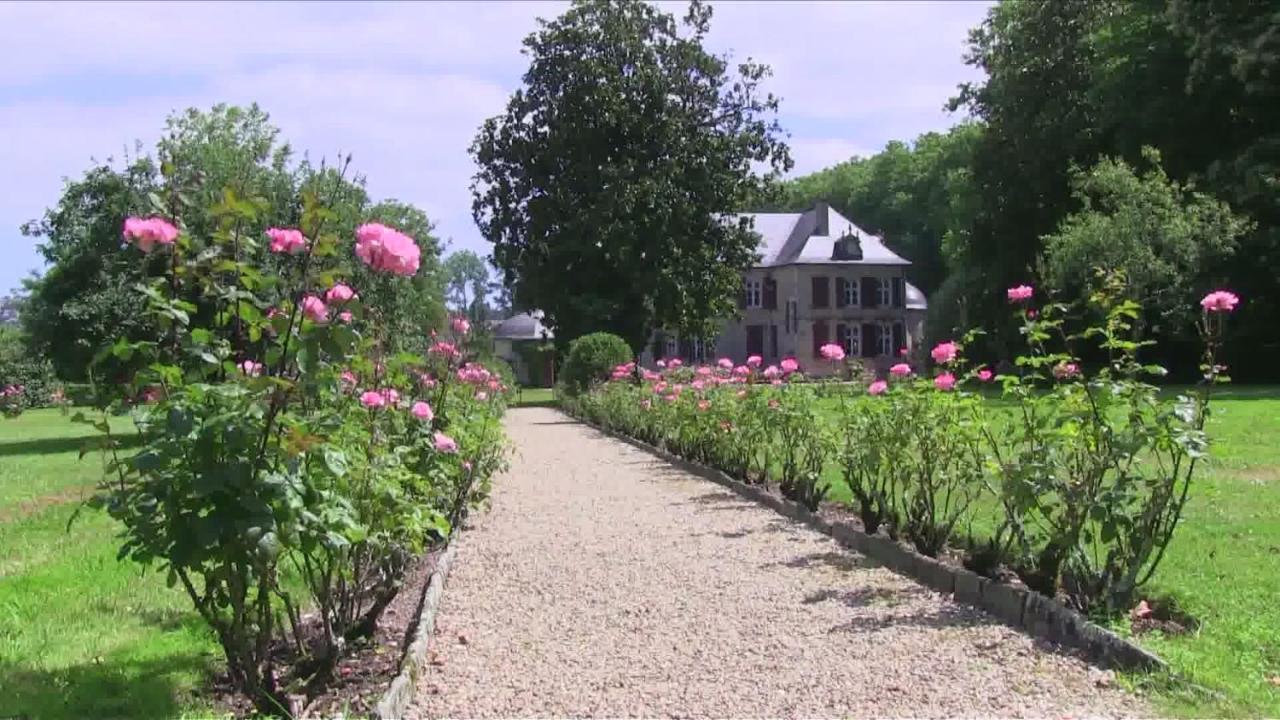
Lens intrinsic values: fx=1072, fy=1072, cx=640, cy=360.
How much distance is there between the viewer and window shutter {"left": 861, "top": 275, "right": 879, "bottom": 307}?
53344 millimetres

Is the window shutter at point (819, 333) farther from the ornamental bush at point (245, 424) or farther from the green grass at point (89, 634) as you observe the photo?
the ornamental bush at point (245, 424)

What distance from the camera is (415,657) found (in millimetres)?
4473

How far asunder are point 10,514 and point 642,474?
6485 millimetres

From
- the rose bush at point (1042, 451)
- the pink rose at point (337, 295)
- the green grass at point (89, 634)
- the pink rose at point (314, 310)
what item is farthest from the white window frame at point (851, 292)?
the pink rose at point (314, 310)

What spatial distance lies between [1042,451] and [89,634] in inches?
177

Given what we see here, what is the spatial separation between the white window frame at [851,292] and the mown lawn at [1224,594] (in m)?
43.7

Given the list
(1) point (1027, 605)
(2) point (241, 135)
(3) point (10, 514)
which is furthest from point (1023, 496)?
(2) point (241, 135)

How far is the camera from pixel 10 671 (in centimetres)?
429

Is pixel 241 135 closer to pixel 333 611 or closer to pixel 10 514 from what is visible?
pixel 10 514

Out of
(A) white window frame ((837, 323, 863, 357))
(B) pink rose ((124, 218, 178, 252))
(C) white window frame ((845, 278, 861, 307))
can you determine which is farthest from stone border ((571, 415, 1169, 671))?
(C) white window frame ((845, 278, 861, 307))

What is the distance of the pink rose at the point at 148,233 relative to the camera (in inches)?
128

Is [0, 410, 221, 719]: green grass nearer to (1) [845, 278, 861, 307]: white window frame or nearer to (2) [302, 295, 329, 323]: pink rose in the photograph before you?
(2) [302, 295, 329, 323]: pink rose

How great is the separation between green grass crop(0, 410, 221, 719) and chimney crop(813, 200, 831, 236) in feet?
159

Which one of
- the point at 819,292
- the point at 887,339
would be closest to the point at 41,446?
the point at 819,292
